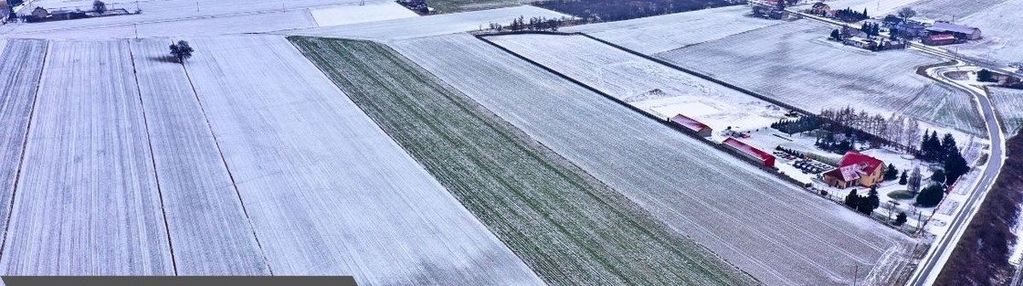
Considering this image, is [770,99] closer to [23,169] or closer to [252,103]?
[252,103]

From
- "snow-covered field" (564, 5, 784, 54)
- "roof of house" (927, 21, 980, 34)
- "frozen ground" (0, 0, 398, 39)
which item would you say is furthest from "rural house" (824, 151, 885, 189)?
"frozen ground" (0, 0, 398, 39)

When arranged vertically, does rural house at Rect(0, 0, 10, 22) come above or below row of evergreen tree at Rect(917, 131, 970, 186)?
above

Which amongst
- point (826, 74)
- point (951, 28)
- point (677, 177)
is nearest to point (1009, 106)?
point (826, 74)

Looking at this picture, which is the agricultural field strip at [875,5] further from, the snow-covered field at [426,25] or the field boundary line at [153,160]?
the field boundary line at [153,160]

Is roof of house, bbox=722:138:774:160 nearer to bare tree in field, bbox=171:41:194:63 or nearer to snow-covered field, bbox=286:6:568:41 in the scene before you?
snow-covered field, bbox=286:6:568:41

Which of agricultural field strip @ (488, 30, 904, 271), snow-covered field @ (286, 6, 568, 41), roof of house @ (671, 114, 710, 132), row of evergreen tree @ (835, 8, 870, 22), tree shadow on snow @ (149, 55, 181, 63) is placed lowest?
roof of house @ (671, 114, 710, 132)

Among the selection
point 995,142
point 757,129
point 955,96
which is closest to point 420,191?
point 757,129
